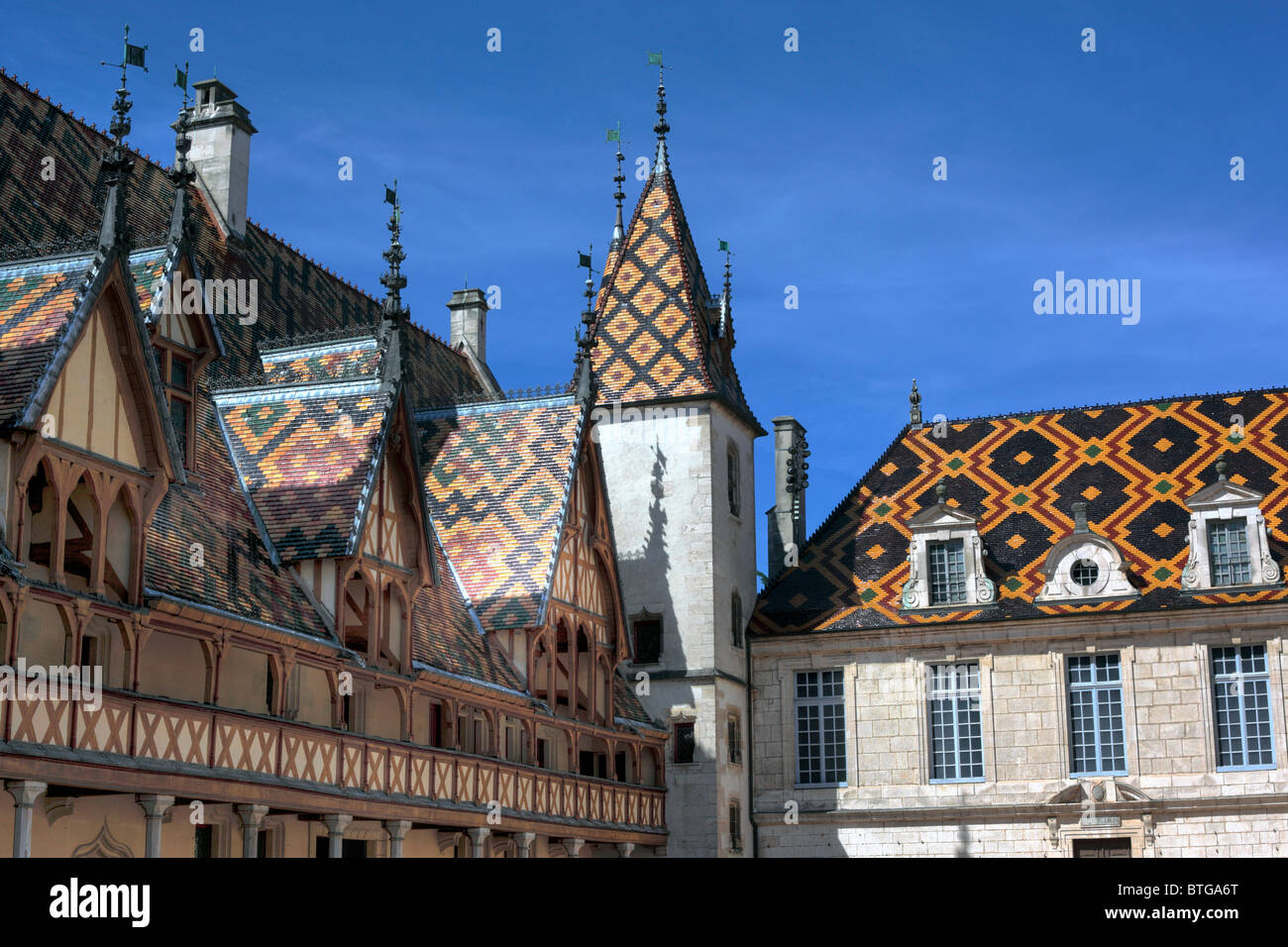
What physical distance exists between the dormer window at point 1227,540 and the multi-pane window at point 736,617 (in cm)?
885

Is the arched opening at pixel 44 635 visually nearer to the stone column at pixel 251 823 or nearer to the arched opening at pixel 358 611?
the stone column at pixel 251 823

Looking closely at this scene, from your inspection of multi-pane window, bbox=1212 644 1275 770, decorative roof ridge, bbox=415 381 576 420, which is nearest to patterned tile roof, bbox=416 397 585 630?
decorative roof ridge, bbox=415 381 576 420

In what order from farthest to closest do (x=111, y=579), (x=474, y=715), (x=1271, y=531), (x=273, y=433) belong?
(x=1271, y=531), (x=474, y=715), (x=273, y=433), (x=111, y=579)

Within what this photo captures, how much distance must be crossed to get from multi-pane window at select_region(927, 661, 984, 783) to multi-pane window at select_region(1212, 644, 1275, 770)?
14.8 ft

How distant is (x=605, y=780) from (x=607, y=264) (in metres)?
13.3

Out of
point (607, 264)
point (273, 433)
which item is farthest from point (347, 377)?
point (607, 264)

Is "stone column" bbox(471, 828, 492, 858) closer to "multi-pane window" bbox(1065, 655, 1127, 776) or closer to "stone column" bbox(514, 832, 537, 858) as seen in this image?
"stone column" bbox(514, 832, 537, 858)

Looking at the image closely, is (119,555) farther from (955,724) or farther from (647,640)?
(955,724)

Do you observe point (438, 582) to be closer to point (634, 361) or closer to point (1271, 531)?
point (634, 361)

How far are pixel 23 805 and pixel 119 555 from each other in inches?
120

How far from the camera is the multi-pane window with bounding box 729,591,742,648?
115 ft

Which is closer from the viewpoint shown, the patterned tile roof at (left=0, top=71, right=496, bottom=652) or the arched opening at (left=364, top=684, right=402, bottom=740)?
the patterned tile roof at (left=0, top=71, right=496, bottom=652)

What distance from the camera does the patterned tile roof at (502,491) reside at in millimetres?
27266

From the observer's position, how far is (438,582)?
26.9m
